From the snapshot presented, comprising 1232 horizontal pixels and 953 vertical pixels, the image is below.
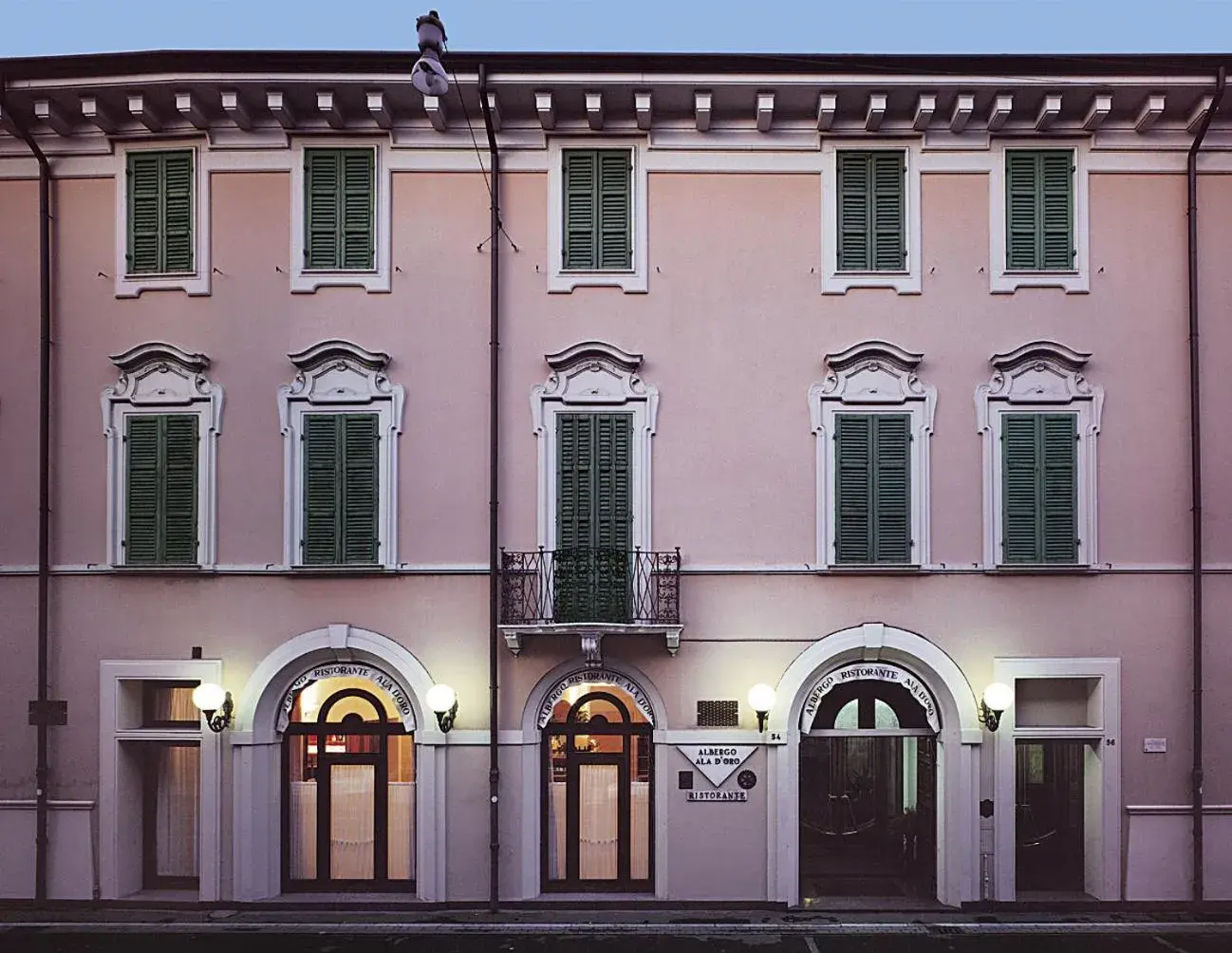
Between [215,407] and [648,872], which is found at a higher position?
[215,407]

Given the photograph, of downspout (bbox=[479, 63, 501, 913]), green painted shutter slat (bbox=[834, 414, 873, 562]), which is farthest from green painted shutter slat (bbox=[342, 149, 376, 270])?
green painted shutter slat (bbox=[834, 414, 873, 562])

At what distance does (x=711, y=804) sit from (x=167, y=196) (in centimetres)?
1076

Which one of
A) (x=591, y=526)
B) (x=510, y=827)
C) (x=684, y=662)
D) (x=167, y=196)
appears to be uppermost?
(x=167, y=196)

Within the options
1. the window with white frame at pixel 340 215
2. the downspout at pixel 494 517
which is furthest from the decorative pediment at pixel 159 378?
the downspout at pixel 494 517

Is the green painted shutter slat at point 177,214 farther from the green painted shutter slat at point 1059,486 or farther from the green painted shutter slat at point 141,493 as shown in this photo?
the green painted shutter slat at point 1059,486

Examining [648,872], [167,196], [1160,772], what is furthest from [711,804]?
[167,196]

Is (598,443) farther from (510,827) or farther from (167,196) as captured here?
(167,196)

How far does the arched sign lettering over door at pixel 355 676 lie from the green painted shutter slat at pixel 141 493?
8.14 feet

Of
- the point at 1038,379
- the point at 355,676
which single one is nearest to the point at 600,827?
the point at 355,676

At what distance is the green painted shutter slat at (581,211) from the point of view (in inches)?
522

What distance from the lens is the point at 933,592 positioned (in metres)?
13.0

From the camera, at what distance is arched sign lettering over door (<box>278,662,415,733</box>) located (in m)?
13.2

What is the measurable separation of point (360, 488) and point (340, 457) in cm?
49

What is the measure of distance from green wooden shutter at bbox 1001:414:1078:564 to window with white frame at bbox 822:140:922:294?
241 cm
